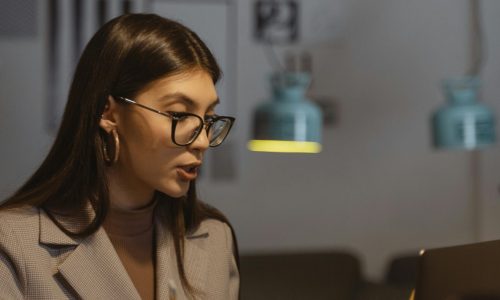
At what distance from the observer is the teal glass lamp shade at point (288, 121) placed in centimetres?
287

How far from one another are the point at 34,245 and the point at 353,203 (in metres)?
2.39

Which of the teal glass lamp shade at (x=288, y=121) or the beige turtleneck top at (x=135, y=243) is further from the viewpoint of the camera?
the teal glass lamp shade at (x=288, y=121)

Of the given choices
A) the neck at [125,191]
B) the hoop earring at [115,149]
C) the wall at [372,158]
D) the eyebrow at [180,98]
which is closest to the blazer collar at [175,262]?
the neck at [125,191]

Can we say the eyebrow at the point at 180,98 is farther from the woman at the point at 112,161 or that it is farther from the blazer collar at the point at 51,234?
the blazer collar at the point at 51,234

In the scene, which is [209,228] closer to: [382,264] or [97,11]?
[97,11]

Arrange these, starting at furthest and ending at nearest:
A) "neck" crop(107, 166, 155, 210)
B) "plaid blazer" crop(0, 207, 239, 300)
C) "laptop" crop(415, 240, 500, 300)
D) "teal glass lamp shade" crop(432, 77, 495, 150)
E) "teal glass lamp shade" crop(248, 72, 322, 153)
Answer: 1. "teal glass lamp shade" crop(432, 77, 495, 150)
2. "teal glass lamp shade" crop(248, 72, 322, 153)
3. "neck" crop(107, 166, 155, 210)
4. "plaid blazer" crop(0, 207, 239, 300)
5. "laptop" crop(415, 240, 500, 300)

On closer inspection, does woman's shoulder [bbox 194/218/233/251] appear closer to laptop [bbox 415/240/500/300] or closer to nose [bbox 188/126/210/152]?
nose [bbox 188/126/210/152]

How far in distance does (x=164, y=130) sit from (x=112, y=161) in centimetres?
15

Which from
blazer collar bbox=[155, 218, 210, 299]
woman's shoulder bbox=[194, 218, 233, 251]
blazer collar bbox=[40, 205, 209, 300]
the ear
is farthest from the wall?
the ear

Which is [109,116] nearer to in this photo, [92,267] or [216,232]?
[92,267]

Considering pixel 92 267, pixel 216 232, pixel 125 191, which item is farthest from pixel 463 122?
pixel 92 267

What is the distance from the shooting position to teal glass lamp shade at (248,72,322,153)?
9.41ft

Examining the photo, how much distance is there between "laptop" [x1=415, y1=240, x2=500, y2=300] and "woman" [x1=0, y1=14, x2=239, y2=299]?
0.55m

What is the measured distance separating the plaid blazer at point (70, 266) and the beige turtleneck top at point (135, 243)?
0.03 m
